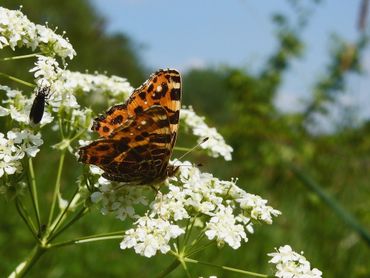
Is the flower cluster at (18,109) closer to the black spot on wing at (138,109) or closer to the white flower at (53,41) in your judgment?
the white flower at (53,41)

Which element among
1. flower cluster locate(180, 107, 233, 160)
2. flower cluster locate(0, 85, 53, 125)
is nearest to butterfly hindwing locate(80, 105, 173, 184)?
flower cluster locate(0, 85, 53, 125)

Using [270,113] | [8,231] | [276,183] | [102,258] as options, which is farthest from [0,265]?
[270,113]

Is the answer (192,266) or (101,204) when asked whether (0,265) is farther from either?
(101,204)

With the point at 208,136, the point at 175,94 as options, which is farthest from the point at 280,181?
the point at 175,94

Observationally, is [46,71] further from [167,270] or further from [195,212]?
[167,270]

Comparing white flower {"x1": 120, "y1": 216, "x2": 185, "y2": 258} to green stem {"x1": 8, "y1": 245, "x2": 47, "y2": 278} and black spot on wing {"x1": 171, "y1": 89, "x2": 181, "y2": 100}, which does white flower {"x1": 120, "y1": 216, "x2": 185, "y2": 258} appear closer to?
green stem {"x1": 8, "y1": 245, "x2": 47, "y2": 278}

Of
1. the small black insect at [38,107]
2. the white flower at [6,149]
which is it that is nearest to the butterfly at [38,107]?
the small black insect at [38,107]
